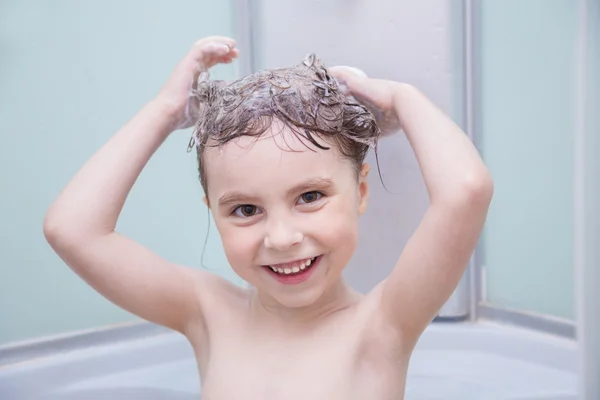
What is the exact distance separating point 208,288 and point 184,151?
0.37 m

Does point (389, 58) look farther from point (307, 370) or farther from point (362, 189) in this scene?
Answer: point (307, 370)

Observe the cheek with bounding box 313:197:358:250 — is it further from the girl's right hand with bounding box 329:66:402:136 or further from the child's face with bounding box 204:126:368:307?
the girl's right hand with bounding box 329:66:402:136

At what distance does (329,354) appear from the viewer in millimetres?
771

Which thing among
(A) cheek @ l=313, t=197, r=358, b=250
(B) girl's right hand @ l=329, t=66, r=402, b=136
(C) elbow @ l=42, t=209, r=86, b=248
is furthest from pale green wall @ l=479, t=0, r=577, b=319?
(C) elbow @ l=42, t=209, r=86, b=248

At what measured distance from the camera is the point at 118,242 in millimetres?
826

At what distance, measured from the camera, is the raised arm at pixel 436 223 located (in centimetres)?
71

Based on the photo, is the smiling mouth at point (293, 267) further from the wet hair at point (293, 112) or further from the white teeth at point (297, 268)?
the wet hair at point (293, 112)

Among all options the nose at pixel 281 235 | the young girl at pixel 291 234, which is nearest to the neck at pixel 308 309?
the young girl at pixel 291 234

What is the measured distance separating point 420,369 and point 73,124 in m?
0.64

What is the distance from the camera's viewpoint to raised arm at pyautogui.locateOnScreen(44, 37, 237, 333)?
2.67 ft

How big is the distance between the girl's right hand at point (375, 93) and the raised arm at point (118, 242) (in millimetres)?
226

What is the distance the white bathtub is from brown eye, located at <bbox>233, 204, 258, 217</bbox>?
0.41 m

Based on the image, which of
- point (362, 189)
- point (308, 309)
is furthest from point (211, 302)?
point (362, 189)

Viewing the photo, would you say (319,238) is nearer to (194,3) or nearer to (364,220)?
(364,220)
